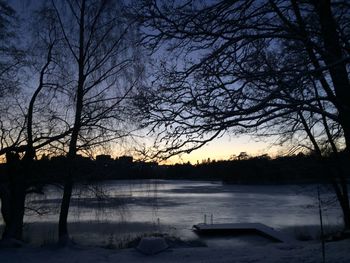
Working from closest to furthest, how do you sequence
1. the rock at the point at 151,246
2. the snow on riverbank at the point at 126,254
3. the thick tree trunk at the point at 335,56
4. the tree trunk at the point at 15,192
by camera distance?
1. the thick tree trunk at the point at 335,56
2. the snow on riverbank at the point at 126,254
3. the rock at the point at 151,246
4. the tree trunk at the point at 15,192

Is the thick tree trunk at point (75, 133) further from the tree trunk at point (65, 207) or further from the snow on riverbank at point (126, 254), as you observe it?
the snow on riverbank at point (126, 254)

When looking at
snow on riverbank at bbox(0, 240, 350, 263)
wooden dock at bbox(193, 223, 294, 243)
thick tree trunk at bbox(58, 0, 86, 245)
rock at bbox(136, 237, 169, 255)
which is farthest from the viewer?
wooden dock at bbox(193, 223, 294, 243)

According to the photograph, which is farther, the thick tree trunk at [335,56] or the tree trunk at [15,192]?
the tree trunk at [15,192]

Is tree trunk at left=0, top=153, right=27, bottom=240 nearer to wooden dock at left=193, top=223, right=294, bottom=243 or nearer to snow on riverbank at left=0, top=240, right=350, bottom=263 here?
snow on riverbank at left=0, top=240, right=350, bottom=263

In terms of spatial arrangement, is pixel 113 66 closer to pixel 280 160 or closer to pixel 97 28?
pixel 97 28

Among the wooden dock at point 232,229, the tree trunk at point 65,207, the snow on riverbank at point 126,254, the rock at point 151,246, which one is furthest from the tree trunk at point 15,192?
the wooden dock at point 232,229

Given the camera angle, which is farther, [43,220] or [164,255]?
[43,220]

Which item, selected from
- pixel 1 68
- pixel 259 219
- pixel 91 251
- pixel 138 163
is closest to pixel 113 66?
pixel 1 68

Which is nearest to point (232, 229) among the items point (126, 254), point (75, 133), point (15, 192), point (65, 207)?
point (65, 207)

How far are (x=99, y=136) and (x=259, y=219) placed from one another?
21.0m

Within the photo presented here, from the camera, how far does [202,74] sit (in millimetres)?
7555

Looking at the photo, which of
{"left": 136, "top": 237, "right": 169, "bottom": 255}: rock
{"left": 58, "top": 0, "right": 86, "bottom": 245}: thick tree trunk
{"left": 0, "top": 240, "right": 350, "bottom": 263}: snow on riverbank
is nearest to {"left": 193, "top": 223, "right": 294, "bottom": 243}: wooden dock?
{"left": 58, "top": 0, "right": 86, "bottom": 245}: thick tree trunk

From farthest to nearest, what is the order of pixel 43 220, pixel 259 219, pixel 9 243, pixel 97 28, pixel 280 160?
pixel 259 219 → pixel 43 220 → pixel 280 160 → pixel 97 28 → pixel 9 243

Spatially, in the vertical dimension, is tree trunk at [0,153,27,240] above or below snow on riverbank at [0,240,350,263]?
above
